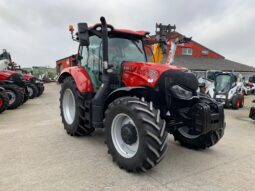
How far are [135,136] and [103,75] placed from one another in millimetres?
1378

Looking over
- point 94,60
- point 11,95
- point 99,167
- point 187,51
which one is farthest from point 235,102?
point 187,51

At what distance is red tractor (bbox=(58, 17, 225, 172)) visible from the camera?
318cm

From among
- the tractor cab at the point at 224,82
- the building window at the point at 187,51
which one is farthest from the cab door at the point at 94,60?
the building window at the point at 187,51

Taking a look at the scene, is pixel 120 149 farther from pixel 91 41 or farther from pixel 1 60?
pixel 1 60

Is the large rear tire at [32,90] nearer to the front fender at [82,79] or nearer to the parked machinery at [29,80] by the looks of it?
the parked machinery at [29,80]

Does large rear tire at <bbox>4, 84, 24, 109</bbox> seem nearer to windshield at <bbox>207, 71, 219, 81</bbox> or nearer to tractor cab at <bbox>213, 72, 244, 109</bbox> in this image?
tractor cab at <bbox>213, 72, 244, 109</bbox>

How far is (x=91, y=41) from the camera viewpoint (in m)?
4.81

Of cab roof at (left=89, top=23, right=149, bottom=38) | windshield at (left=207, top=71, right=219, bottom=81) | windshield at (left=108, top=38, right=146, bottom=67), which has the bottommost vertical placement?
windshield at (left=207, top=71, right=219, bottom=81)

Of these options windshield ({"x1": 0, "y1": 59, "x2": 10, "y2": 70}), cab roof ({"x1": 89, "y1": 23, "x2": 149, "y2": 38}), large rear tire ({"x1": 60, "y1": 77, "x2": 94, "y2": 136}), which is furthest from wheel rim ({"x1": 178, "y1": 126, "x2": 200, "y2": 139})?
windshield ({"x1": 0, "y1": 59, "x2": 10, "y2": 70})

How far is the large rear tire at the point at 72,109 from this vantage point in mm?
4667

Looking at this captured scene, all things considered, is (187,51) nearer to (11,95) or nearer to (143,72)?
(11,95)

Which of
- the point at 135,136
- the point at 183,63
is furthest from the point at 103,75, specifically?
the point at 183,63

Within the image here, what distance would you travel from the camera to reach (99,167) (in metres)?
A: 3.57

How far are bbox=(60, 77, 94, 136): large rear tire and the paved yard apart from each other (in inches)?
8.0
